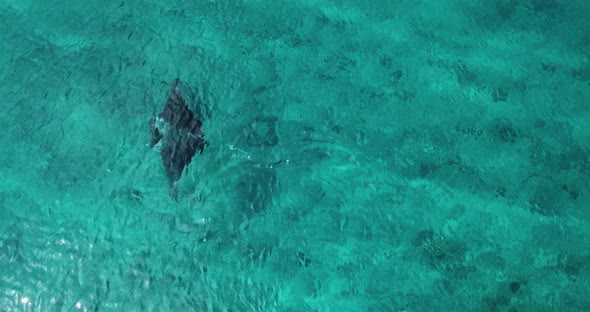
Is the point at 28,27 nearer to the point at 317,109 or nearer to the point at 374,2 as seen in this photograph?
the point at 317,109

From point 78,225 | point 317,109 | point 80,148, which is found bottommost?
point 78,225

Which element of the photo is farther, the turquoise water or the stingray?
the stingray

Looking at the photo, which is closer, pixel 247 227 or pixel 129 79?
pixel 247 227

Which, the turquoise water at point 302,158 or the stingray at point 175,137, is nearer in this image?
the turquoise water at point 302,158

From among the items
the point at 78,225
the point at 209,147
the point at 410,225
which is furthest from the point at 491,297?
the point at 78,225
